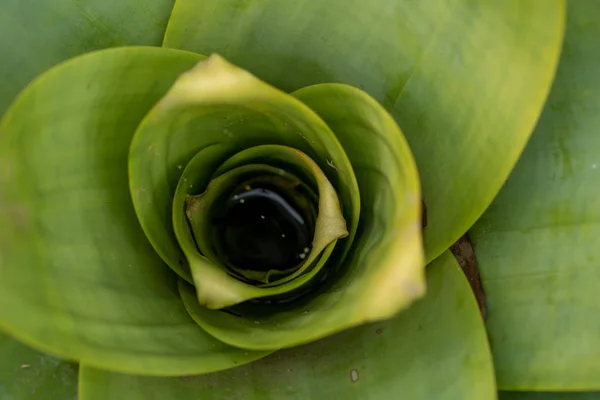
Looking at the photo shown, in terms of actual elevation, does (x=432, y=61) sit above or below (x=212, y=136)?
above

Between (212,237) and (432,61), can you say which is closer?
(432,61)

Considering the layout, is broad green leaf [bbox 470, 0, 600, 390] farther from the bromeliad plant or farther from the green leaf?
the green leaf

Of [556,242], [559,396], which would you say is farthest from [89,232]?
[559,396]

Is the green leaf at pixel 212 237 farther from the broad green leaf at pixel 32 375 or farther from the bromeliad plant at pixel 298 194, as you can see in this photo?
the broad green leaf at pixel 32 375

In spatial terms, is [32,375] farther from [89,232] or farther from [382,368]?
[382,368]

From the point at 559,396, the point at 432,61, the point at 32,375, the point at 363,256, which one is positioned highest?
the point at 432,61

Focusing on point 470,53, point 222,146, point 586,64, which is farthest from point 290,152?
point 586,64

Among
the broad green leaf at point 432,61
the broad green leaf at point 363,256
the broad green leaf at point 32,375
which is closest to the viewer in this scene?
the broad green leaf at point 363,256

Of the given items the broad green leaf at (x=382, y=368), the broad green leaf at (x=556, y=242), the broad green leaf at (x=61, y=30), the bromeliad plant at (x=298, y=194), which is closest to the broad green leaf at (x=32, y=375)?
the bromeliad plant at (x=298, y=194)
